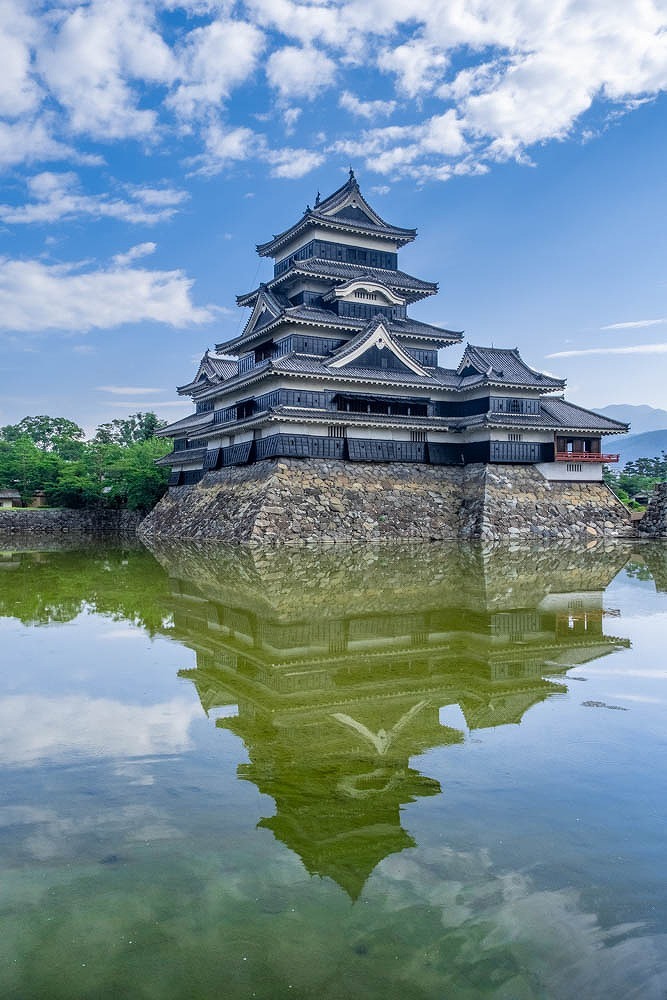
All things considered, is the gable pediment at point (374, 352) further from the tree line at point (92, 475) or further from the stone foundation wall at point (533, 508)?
the tree line at point (92, 475)

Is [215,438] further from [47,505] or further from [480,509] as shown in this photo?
[47,505]

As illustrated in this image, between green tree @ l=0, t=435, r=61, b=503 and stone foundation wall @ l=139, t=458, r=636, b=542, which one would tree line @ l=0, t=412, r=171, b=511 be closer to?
green tree @ l=0, t=435, r=61, b=503

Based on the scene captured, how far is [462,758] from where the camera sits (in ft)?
18.3

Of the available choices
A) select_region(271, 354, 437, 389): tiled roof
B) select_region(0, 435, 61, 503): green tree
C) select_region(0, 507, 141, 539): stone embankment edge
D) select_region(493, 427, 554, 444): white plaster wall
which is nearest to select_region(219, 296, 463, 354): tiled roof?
select_region(271, 354, 437, 389): tiled roof

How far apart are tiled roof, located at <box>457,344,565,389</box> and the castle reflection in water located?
17547mm

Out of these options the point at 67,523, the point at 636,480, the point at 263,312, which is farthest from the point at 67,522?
the point at 636,480

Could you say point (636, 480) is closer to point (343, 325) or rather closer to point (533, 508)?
point (533, 508)

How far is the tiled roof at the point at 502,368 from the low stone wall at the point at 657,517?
24.8 ft

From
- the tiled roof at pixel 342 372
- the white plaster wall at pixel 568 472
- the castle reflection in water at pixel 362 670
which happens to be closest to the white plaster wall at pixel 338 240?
the tiled roof at pixel 342 372

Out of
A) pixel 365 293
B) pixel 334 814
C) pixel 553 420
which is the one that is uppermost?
pixel 365 293

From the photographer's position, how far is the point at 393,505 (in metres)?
31.4

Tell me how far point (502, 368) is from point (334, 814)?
32.8 m

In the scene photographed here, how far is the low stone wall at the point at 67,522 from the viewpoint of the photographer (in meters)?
44.9

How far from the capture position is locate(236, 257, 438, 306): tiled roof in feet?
116
